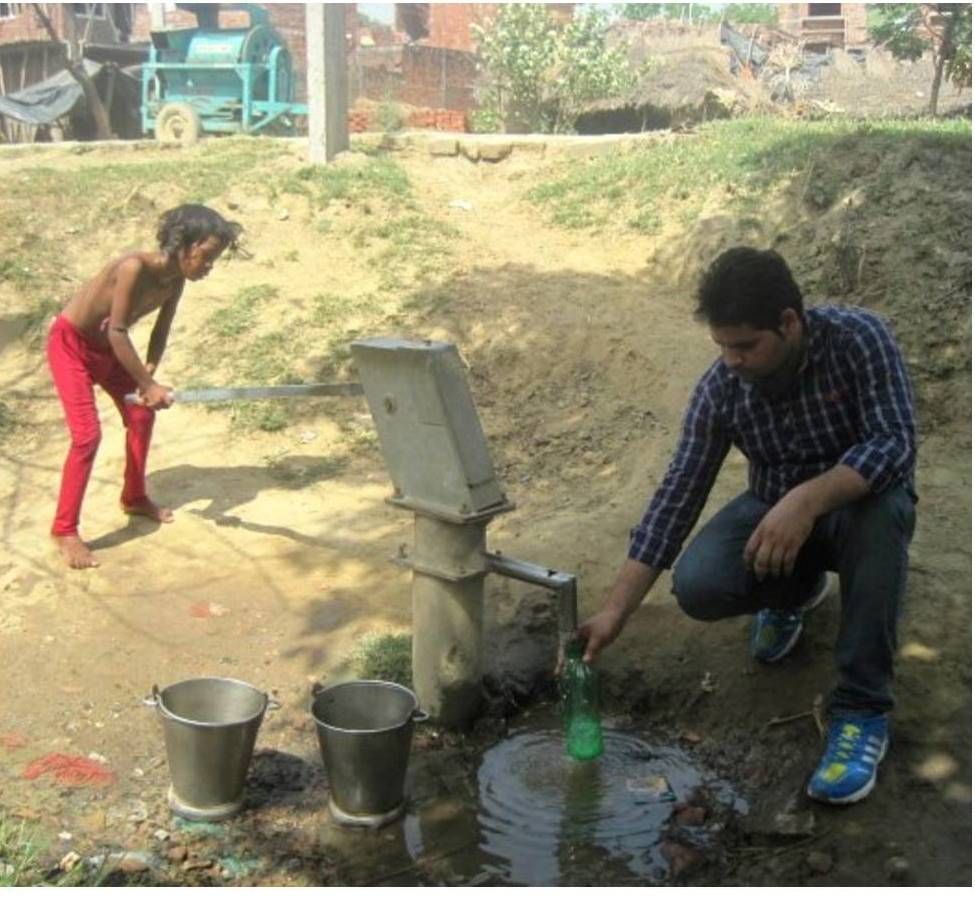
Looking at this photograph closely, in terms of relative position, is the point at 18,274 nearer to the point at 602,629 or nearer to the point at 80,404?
the point at 80,404

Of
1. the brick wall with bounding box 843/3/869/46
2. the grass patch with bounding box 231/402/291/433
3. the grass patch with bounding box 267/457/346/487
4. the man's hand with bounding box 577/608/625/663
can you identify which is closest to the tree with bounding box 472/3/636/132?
the brick wall with bounding box 843/3/869/46

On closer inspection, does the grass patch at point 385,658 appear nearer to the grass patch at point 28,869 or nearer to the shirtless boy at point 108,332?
the grass patch at point 28,869

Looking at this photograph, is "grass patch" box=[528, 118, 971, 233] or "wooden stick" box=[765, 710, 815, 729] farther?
"grass patch" box=[528, 118, 971, 233]

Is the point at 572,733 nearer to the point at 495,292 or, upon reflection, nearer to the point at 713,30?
the point at 495,292

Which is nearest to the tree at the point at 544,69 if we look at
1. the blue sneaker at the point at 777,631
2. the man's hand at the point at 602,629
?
the blue sneaker at the point at 777,631

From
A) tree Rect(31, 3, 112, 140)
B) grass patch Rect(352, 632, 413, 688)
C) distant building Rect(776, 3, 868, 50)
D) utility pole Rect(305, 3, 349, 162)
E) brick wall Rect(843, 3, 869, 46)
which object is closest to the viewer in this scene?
grass patch Rect(352, 632, 413, 688)

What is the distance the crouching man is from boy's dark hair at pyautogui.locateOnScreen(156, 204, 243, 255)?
2272 millimetres

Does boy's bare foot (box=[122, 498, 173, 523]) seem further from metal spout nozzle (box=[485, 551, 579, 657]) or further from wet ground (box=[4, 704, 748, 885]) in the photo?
metal spout nozzle (box=[485, 551, 579, 657])

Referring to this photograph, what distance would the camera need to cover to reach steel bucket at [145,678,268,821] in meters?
2.81

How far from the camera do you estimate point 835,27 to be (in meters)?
23.0

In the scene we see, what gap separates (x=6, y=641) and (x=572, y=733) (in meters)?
1.94

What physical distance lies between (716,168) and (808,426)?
5096mm

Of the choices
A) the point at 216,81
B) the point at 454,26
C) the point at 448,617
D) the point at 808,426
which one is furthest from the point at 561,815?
the point at 454,26

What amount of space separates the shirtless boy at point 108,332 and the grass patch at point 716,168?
12.1 feet
